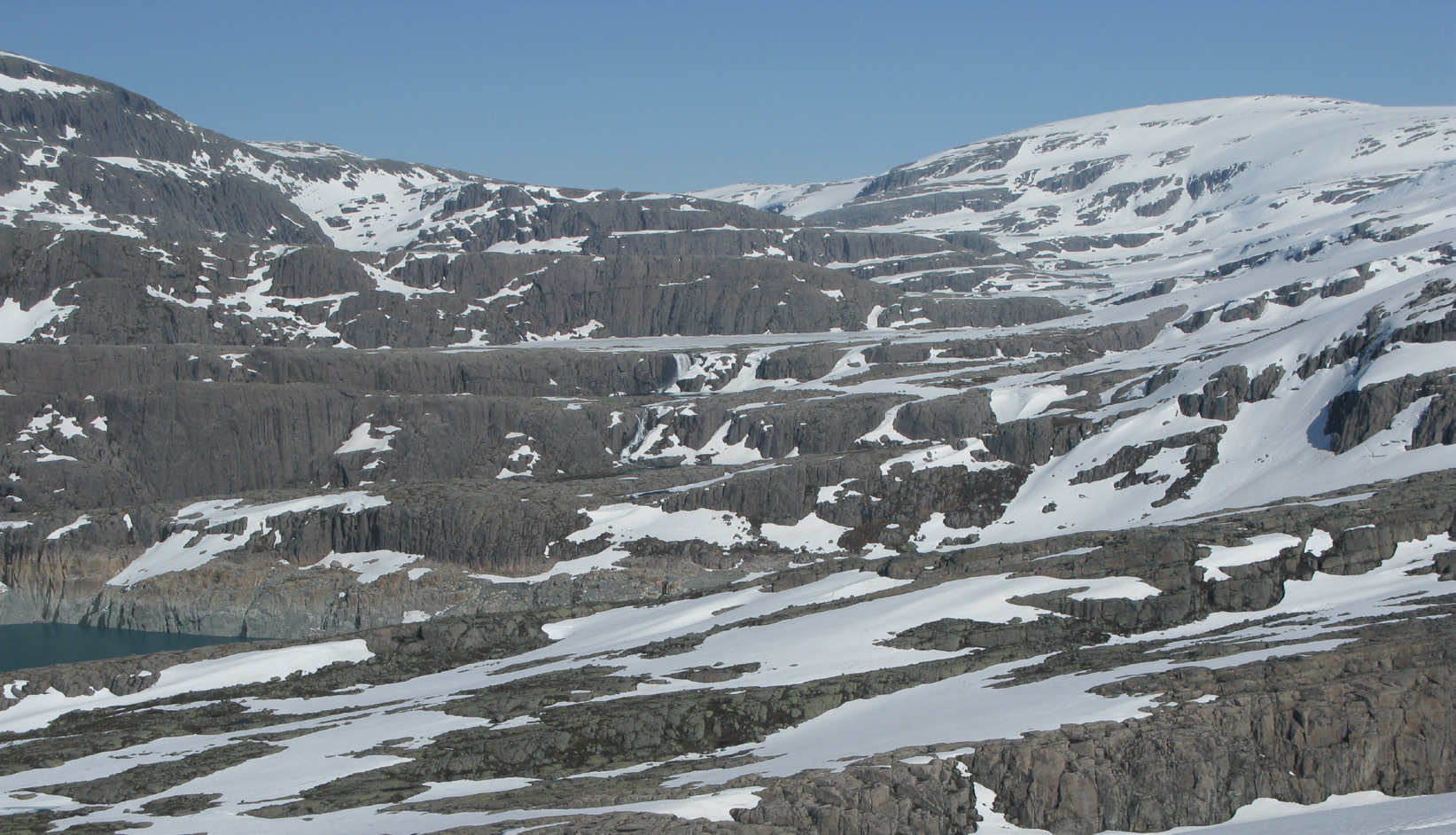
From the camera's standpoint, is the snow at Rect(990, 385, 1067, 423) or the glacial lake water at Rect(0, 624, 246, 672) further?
the snow at Rect(990, 385, 1067, 423)

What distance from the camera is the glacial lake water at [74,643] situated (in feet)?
278

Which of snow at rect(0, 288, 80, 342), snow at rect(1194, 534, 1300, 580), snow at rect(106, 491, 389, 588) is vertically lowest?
snow at rect(1194, 534, 1300, 580)

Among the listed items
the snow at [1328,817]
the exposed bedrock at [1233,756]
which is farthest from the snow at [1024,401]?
the snow at [1328,817]

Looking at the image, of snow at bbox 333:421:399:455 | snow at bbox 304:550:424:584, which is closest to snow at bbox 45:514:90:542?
snow at bbox 304:550:424:584

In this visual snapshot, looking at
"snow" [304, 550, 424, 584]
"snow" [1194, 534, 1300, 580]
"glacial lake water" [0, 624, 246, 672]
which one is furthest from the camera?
"snow" [304, 550, 424, 584]

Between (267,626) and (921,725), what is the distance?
2516 inches

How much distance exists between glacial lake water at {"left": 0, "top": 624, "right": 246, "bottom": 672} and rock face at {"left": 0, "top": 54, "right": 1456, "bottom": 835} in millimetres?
1827

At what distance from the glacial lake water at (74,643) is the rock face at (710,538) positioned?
1.83 metres

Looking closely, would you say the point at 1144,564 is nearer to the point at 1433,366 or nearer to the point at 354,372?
the point at 1433,366

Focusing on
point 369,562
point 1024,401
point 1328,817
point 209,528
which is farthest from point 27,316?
point 1328,817

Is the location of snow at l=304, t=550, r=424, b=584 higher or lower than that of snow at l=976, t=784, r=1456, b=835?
higher

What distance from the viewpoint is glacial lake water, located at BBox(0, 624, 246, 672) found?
8488 cm

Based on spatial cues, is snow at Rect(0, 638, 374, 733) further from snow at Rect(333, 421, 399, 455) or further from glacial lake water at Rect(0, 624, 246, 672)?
snow at Rect(333, 421, 399, 455)

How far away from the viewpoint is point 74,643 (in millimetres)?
90375
